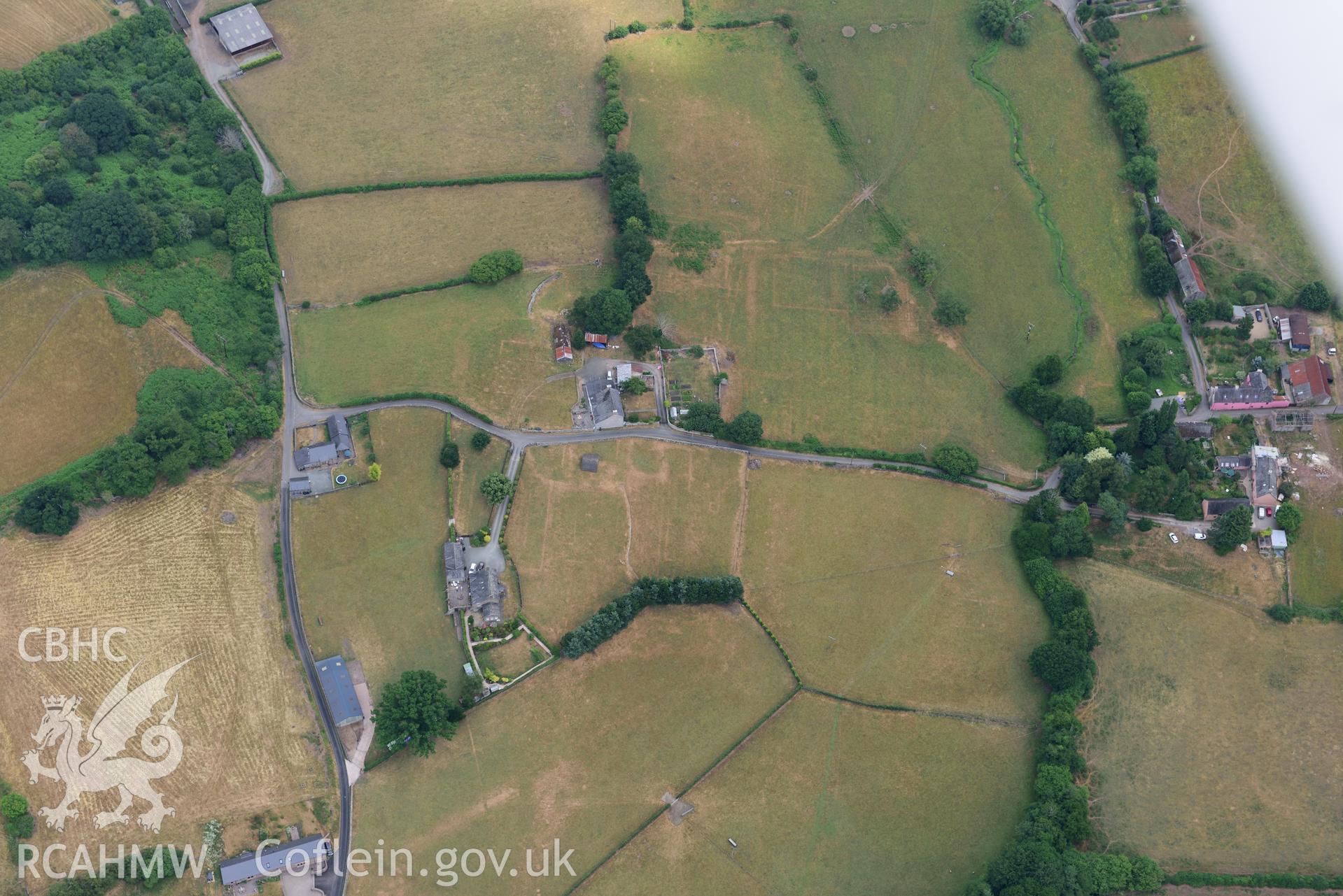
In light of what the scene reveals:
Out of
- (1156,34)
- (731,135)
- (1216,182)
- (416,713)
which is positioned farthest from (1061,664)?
Answer: (1156,34)

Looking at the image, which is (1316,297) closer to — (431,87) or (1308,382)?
(1308,382)

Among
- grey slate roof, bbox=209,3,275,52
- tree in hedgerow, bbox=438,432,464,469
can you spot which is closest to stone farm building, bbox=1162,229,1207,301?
tree in hedgerow, bbox=438,432,464,469

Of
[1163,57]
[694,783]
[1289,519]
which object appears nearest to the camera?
[694,783]

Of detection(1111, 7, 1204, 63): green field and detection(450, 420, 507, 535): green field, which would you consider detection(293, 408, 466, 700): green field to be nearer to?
detection(450, 420, 507, 535): green field

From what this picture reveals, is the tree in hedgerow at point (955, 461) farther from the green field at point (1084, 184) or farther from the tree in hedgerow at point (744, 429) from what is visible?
the tree in hedgerow at point (744, 429)

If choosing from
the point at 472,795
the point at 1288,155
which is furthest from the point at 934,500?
the point at 1288,155
